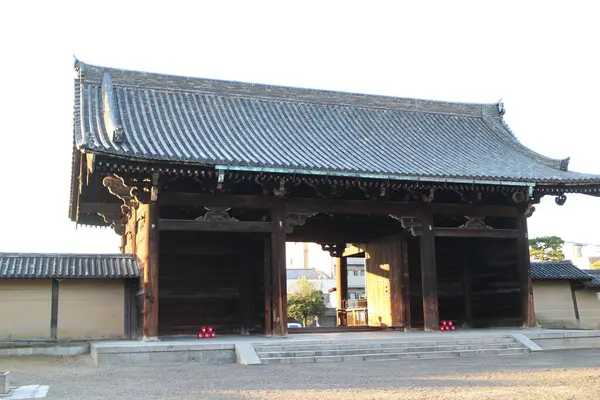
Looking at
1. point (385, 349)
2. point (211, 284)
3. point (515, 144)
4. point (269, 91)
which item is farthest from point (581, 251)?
point (385, 349)

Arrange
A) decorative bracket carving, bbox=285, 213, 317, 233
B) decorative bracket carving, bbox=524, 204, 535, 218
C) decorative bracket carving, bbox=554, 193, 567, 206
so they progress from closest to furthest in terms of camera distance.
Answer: decorative bracket carving, bbox=285, 213, 317, 233
decorative bracket carving, bbox=554, 193, 567, 206
decorative bracket carving, bbox=524, 204, 535, 218

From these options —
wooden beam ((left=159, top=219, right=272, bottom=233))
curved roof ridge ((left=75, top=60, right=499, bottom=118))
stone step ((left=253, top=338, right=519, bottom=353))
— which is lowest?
stone step ((left=253, top=338, right=519, bottom=353))

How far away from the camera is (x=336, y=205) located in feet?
55.4

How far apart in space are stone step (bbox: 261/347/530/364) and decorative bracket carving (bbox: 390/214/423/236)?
4157mm

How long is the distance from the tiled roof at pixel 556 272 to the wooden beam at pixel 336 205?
4136 millimetres

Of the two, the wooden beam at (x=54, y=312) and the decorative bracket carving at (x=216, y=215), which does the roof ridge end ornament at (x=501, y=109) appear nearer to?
the decorative bracket carving at (x=216, y=215)

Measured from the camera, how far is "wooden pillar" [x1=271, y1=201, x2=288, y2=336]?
15633 millimetres

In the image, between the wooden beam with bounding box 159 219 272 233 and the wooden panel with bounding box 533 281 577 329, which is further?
the wooden panel with bounding box 533 281 577 329

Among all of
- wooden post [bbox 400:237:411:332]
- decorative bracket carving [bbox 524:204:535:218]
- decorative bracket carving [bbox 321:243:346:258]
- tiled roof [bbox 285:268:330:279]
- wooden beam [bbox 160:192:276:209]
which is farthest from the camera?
tiled roof [bbox 285:268:330:279]

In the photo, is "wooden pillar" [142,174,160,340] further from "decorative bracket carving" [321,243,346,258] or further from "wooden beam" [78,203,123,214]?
"decorative bracket carving" [321,243,346,258]

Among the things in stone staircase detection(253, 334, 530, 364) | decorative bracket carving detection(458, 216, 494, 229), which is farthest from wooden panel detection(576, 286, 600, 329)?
stone staircase detection(253, 334, 530, 364)

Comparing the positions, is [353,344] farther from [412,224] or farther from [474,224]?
[474,224]

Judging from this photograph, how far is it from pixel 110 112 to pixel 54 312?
5.37 meters

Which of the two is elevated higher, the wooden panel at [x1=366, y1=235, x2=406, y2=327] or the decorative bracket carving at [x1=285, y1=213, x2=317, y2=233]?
the decorative bracket carving at [x1=285, y1=213, x2=317, y2=233]
